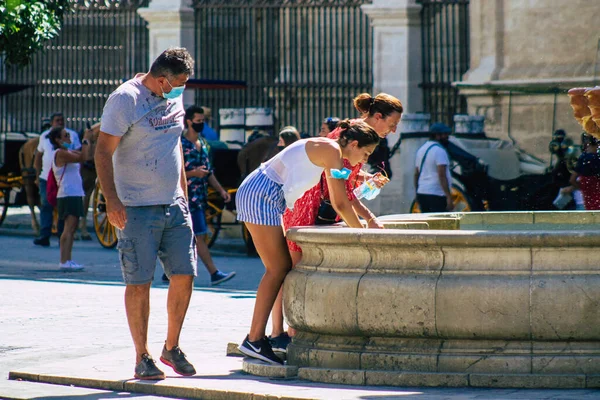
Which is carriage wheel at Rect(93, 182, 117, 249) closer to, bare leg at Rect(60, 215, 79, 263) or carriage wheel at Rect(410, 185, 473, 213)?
bare leg at Rect(60, 215, 79, 263)

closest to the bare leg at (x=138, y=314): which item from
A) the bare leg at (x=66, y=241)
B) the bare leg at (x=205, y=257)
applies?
the bare leg at (x=205, y=257)

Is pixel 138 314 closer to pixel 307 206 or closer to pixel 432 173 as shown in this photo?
pixel 307 206

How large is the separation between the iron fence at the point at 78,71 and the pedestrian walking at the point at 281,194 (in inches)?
703

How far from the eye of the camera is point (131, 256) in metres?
7.44

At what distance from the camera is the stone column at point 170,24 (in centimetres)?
2456

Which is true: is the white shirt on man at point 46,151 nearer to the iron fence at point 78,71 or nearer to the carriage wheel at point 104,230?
the carriage wheel at point 104,230

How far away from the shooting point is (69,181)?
1548 cm

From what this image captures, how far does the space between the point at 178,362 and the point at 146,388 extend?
0.36 metres

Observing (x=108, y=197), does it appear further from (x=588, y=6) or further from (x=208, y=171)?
(x=588, y=6)

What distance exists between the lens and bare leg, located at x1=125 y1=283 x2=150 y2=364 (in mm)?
7441

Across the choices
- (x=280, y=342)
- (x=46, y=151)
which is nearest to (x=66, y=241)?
(x=46, y=151)

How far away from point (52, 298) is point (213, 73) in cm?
1378

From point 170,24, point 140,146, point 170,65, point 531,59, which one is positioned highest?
point 170,24

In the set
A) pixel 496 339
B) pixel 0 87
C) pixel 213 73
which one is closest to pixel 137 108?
pixel 496 339
